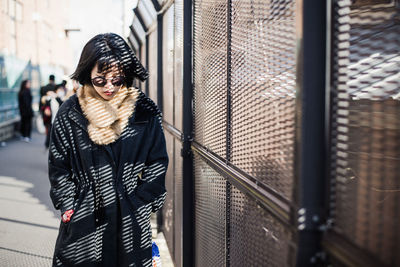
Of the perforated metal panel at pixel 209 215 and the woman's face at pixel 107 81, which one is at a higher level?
the woman's face at pixel 107 81

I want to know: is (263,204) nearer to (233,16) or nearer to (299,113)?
(299,113)

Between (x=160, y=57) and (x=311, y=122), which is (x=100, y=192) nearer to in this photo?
(x=311, y=122)

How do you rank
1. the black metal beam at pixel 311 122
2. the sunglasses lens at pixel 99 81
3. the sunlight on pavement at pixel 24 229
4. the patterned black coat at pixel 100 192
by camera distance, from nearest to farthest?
1. the black metal beam at pixel 311 122
2. the patterned black coat at pixel 100 192
3. the sunglasses lens at pixel 99 81
4. the sunlight on pavement at pixel 24 229

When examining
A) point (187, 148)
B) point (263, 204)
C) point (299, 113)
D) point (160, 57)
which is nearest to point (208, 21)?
point (187, 148)

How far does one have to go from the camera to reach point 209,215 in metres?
2.67

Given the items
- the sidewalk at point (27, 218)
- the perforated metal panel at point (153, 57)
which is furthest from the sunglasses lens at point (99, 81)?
the perforated metal panel at point (153, 57)

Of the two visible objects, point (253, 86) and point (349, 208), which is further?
point (253, 86)

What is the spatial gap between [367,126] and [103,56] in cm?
180

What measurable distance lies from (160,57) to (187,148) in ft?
7.57

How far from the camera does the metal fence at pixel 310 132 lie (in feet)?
3.09

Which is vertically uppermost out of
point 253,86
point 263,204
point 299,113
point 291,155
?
point 253,86

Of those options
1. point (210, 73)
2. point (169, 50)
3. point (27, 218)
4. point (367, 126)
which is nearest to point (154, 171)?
point (210, 73)

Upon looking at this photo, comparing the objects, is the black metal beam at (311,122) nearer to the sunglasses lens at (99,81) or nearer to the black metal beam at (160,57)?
the sunglasses lens at (99,81)

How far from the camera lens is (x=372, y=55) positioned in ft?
3.14
